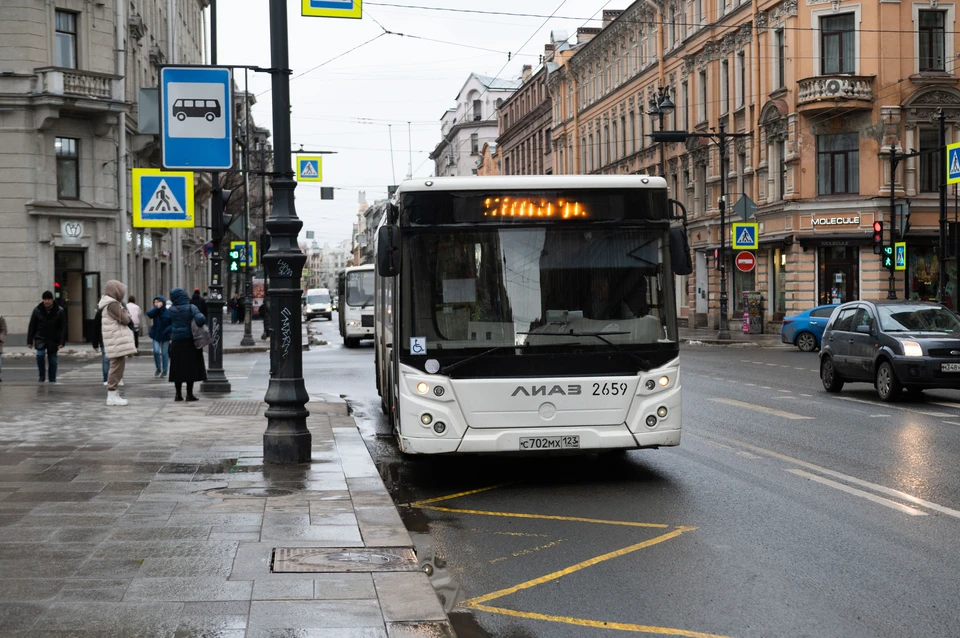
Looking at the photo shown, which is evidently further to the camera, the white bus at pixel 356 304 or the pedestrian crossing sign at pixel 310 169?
the white bus at pixel 356 304

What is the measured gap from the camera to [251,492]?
929 cm

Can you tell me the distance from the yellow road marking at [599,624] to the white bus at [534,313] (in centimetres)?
392

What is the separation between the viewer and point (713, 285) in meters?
52.0

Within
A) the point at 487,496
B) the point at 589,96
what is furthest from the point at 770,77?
the point at 487,496

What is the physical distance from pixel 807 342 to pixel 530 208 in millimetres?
26147

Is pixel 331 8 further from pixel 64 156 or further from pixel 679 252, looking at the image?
pixel 64 156

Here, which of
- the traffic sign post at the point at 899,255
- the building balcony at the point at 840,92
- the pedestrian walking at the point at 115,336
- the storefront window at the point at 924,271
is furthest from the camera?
the storefront window at the point at 924,271

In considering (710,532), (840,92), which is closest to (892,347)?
(710,532)

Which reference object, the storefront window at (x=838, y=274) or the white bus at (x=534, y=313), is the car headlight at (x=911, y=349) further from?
the storefront window at (x=838, y=274)

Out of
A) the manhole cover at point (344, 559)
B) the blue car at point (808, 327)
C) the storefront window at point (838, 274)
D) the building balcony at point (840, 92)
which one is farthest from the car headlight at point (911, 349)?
the building balcony at point (840, 92)

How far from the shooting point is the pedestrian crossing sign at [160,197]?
63.0 feet

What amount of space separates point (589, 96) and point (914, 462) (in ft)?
202

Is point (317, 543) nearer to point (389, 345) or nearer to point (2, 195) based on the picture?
point (389, 345)

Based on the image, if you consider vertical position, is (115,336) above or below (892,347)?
above
